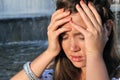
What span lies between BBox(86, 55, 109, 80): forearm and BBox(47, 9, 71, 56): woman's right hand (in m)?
0.29

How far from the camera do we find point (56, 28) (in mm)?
2787

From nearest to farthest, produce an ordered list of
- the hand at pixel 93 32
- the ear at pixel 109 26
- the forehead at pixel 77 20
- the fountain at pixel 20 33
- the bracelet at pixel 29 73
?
the hand at pixel 93 32, the forehead at pixel 77 20, the ear at pixel 109 26, the bracelet at pixel 29 73, the fountain at pixel 20 33

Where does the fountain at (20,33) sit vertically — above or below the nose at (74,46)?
below

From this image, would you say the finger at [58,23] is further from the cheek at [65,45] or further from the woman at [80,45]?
the cheek at [65,45]

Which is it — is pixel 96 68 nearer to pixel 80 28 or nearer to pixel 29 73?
pixel 80 28

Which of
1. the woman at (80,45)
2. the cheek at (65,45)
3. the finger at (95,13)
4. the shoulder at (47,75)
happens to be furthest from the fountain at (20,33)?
the finger at (95,13)

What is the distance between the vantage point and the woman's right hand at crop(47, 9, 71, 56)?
8.90 ft

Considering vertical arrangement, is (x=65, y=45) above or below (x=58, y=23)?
below

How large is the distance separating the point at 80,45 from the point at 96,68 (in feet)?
0.80

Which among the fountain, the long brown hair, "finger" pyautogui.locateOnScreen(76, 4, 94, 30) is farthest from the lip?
the fountain

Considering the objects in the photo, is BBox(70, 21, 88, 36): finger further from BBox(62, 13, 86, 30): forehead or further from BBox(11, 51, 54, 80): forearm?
BBox(11, 51, 54, 80): forearm

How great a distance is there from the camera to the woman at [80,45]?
2.53 m

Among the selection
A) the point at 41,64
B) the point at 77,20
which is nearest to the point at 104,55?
the point at 77,20

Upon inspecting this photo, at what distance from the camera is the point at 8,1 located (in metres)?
16.7
